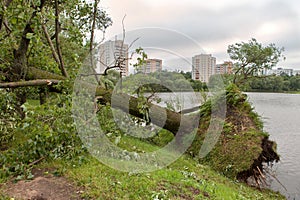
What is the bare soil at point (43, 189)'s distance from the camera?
9.95 feet

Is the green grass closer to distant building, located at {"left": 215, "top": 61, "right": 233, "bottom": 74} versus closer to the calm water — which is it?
the calm water

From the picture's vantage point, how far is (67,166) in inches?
152

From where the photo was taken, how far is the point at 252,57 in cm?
1427

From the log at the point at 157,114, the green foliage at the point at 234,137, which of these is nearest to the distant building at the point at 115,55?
the log at the point at 157,114

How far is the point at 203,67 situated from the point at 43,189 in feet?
13.6

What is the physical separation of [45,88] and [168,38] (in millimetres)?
2837

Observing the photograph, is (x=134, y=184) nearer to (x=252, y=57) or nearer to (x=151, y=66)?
(x=151, y=66)

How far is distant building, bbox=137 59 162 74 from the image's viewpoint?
553 centimetres

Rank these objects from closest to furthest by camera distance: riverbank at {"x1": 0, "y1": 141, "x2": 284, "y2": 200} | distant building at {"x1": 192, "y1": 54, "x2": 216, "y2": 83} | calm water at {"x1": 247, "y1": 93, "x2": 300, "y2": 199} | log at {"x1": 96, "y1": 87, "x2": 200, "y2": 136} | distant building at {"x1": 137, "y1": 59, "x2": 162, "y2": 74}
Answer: riverbank at {"x1": 0, "y1": 141, "x2": 284, "y2": 200}
distant building at {"x1": 137, "y1": 59, "x2": 162, "y2": 74}
distant building at {"x1": 192, "y1": 54, "x2": 216, "y2": 83}
log at {"x1": 96, "y1": 87, "x2": 200, "y2": 136}
calm water at {"x1": 247, "y1": 93, "x2": 300, "y2": 199}

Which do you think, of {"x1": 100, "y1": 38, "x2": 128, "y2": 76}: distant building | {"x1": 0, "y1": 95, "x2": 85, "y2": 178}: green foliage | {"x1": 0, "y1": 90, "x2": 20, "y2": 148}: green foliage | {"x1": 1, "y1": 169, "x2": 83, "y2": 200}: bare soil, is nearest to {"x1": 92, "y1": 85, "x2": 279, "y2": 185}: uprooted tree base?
{"x1": 100, "y1": 38, "x2": 128, "y2": 76}: distant building

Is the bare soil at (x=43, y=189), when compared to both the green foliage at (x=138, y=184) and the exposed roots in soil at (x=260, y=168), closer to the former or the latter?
the green foliage at (x=138, y=184)

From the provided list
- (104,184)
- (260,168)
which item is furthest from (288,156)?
(104,184)

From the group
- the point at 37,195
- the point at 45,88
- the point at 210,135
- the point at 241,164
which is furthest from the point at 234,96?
the point at 37,195

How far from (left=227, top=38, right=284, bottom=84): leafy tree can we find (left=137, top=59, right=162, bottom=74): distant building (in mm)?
8452
